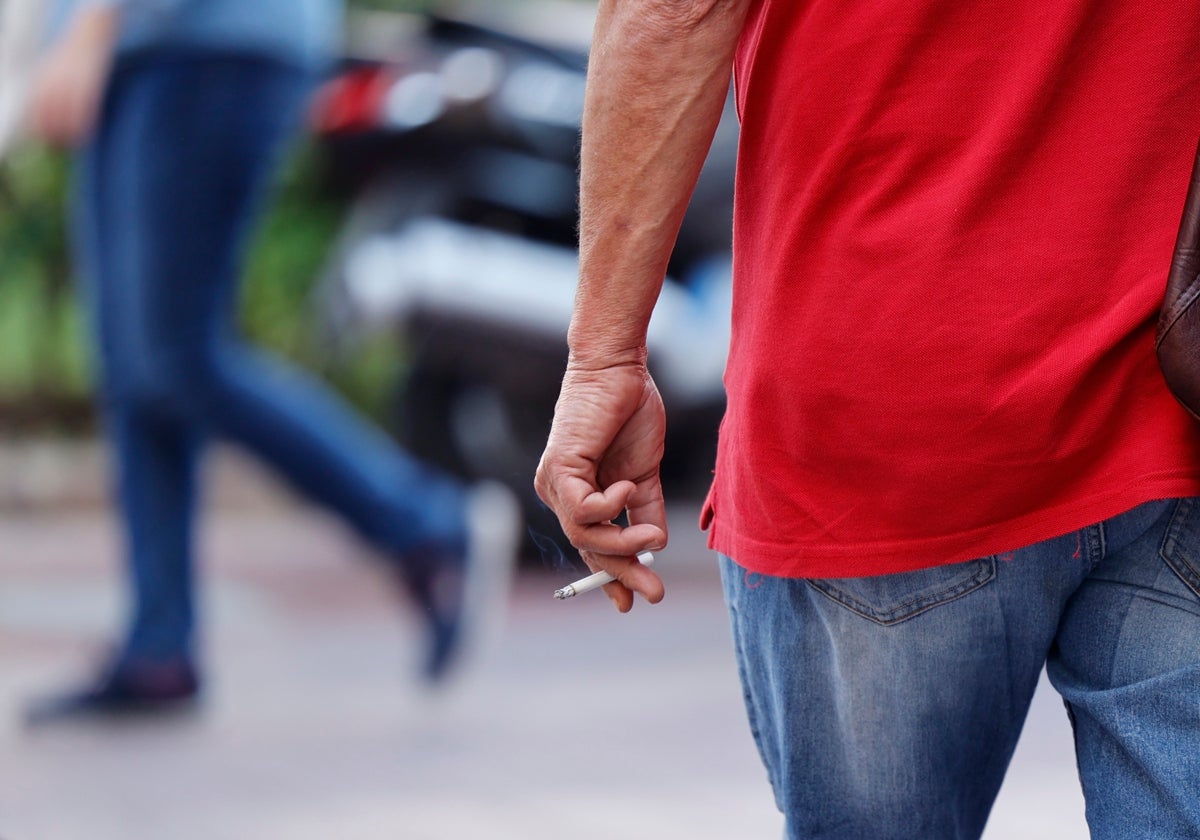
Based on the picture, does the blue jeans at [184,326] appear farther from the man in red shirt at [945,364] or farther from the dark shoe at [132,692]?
the man in red shirt at [945,364]

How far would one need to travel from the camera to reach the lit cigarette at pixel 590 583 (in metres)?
1.28

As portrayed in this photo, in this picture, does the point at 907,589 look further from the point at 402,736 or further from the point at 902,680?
the point at 402,736

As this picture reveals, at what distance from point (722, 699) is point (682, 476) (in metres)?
1.15

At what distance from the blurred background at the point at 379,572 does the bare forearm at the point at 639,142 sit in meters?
1.67

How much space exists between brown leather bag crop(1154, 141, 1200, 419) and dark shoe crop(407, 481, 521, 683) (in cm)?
254

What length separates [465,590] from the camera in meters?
3.56

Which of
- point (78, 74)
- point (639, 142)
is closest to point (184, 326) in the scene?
point (78, 74)

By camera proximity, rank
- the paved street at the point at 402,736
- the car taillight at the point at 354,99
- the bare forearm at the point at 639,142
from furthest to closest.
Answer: the car taillight at the point at 354,99 < the paved street at the point at 402,736 < the bare forearm at the point at 639,142

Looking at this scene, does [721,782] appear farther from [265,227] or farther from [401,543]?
[265,227]

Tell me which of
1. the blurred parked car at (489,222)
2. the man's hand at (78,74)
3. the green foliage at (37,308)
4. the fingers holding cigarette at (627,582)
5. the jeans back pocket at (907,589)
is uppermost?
the jeans back pocket at (907,589)

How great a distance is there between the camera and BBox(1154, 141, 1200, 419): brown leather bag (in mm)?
1079

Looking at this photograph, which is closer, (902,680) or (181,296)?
(902,680)

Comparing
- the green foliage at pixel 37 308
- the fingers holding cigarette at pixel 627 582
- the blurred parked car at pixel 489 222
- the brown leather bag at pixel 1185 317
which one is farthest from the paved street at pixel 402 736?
the brown leather bag at pixel 1185 317

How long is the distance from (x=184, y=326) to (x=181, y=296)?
0.21 feet
